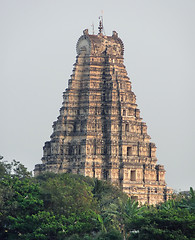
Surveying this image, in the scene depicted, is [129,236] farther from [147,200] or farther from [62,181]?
[147,200]

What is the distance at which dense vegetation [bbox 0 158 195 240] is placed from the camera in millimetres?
53875

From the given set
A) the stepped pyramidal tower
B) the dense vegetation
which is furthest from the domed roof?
the dense vegetation

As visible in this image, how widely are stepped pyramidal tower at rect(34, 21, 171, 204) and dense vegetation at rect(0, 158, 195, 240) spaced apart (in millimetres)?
25673

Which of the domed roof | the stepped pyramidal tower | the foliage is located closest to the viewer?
the foliage

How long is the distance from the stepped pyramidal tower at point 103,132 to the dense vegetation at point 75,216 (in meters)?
25.7

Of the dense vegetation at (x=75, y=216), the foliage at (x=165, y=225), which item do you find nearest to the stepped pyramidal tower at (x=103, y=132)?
the dense vegetation at (x=75, y=216)

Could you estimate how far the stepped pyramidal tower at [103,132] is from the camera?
94.1 metres

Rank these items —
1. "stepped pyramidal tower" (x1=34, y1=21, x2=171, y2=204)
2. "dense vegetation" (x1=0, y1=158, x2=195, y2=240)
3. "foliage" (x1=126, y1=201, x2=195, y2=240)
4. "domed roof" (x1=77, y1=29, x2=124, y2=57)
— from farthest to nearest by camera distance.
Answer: "domed roof" (x1=77, y1=29, x2=124, y2=57) → "stepped pyramidal tower" (x1=34, y1=21, x2=171, y2=204) → "dense vegetation" (x1=0, y1=158, x2=195, y2=240) → "foliage" (x1=126, y1=201, x2=195, y2=240)

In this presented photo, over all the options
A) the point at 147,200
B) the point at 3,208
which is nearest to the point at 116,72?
the point at 147,200

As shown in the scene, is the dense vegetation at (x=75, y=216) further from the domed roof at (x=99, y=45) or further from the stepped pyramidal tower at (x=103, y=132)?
the domed roof at (x=99, y=45)

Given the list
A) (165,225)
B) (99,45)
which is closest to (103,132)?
(99,45)

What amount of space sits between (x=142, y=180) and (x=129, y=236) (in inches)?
1465

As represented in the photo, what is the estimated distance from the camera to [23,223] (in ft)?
196

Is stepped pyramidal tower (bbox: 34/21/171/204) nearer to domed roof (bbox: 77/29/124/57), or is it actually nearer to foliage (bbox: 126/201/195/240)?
domed roof (bbox: 77/29/124/57)
